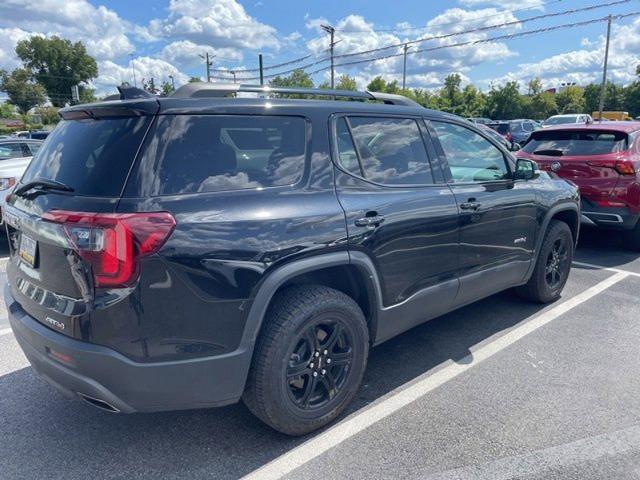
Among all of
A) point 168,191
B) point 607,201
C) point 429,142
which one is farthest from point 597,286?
point 168,191

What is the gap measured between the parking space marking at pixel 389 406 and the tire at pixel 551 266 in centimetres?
20

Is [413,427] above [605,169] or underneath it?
underneath

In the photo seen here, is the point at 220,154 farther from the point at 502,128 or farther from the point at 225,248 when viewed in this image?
the point at 502,128

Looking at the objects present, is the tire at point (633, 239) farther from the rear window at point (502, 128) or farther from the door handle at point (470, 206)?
the rear window at point (502, 128)

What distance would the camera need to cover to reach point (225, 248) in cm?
225

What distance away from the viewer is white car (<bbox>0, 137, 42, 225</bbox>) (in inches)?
280

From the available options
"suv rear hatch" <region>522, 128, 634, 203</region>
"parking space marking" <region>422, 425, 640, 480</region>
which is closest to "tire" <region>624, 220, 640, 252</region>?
"suv rear hatch" <region>522, 128, 634, 203</region>

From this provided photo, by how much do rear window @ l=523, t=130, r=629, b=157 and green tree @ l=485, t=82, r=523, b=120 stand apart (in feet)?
166

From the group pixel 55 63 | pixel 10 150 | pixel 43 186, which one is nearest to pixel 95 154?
pixel 43 186

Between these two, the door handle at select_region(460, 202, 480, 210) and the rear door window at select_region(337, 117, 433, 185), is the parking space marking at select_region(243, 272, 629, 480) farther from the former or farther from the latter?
the rear door window at select_region(337, 117, 433, 185)

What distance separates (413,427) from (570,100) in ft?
212

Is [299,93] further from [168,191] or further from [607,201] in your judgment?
[607,201]

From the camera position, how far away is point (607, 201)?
6207 millimetres

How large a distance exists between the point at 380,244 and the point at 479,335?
171 cm
